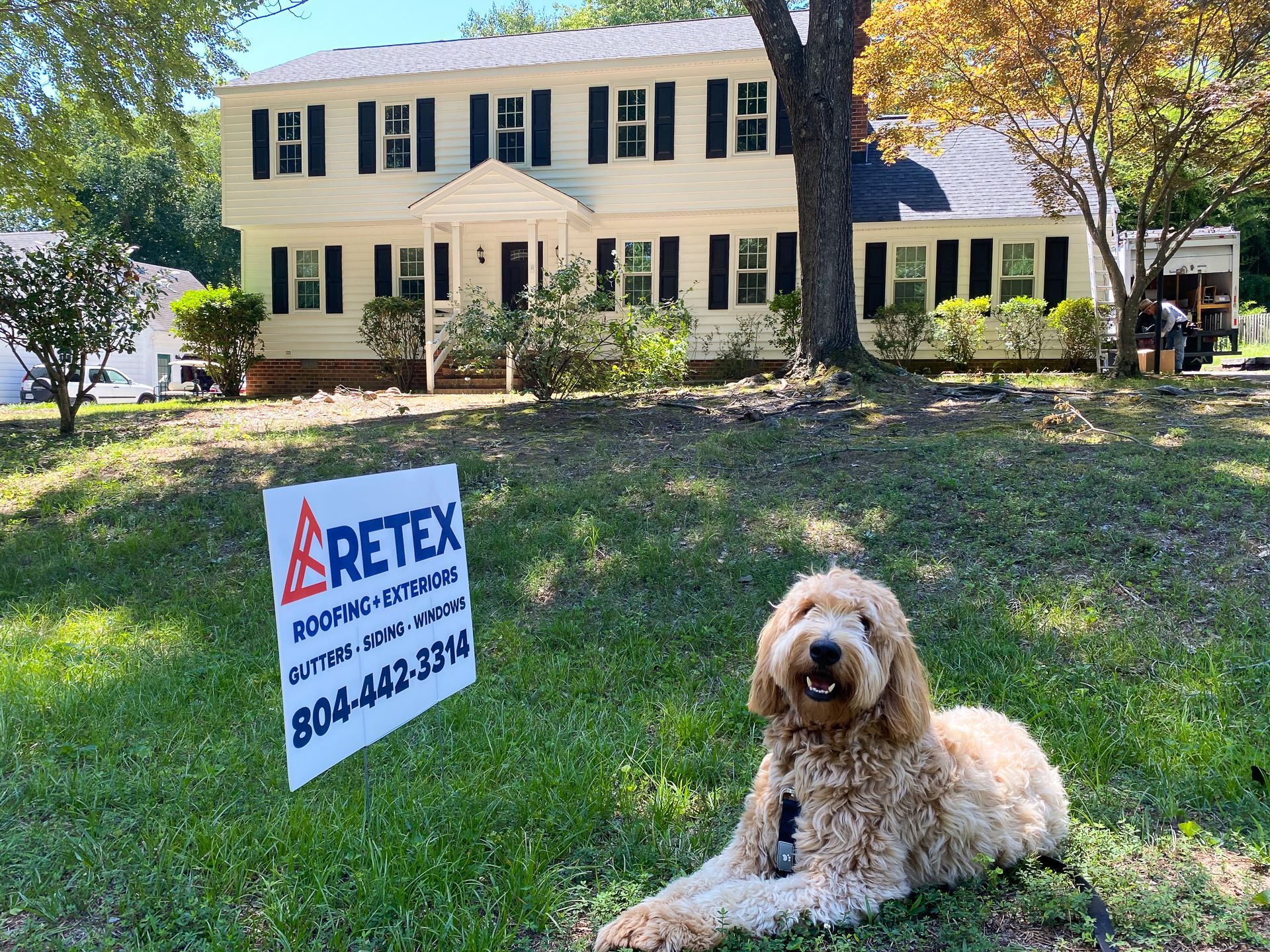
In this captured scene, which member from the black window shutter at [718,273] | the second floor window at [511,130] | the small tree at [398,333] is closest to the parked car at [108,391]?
the small tree at [398,333]

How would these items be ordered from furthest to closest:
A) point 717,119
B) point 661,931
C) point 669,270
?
1. point 669,270
2. point 717,119
3. point 661,931

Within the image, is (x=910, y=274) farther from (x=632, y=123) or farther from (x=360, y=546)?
(x=360, y=546)

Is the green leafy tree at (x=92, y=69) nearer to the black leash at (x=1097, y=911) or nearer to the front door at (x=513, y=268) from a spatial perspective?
the front door at (x=513, y=268)

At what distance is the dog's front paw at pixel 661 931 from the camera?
234 centimetres

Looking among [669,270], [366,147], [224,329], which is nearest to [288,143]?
→ [366,147]

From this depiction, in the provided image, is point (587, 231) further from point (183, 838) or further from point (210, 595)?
point (183, 838)

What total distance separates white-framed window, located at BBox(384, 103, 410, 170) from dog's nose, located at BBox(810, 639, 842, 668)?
2000 cm

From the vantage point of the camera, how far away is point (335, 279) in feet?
68.5

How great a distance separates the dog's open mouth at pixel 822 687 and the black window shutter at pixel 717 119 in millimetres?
17641

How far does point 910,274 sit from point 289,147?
48.2 ft

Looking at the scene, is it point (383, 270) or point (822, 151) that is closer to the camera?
point (822, 151)

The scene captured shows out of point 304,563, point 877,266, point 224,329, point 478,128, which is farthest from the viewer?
point 478,128

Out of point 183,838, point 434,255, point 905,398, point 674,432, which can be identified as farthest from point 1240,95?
point 434,255

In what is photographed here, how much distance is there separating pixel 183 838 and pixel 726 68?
1841 centimetres
